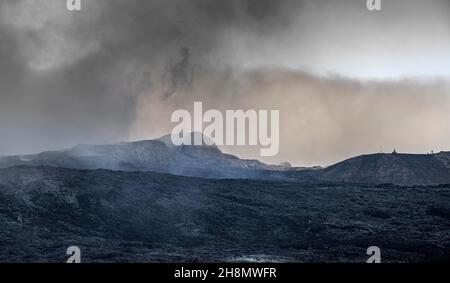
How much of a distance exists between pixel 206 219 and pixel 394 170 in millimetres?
90325

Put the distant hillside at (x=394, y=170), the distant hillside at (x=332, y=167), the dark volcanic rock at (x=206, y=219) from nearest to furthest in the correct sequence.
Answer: the dark volcanic rock at (x=206, y=219) < the distant hillside at (x=394, y=170) < the distant hillside at (x=332, y=167)

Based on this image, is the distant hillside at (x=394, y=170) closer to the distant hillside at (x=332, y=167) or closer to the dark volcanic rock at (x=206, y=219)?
the distant hillside at (x=332, y=167)

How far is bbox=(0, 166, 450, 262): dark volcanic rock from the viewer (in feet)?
235

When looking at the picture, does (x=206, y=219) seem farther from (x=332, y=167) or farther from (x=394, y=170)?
(x=332, y=167)

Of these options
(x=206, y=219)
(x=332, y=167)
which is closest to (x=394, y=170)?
(x=332, y=167)

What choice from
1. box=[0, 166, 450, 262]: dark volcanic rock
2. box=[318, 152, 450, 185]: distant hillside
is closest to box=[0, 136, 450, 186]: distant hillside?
box=[318, 152, 450, 185]: distant hillside

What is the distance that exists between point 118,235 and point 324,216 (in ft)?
111

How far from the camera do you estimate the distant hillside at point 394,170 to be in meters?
163

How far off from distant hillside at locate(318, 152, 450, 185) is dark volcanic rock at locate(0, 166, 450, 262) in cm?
4664

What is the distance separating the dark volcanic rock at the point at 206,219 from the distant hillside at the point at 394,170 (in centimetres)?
4664

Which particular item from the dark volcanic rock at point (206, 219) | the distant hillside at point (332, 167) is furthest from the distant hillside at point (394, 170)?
the dark volcanic rock at point (206, 219)

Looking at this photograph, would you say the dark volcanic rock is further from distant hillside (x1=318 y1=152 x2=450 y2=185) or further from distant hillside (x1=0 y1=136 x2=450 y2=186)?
distant hillside (x1=0 y1=136 x2=450 y2=186)
